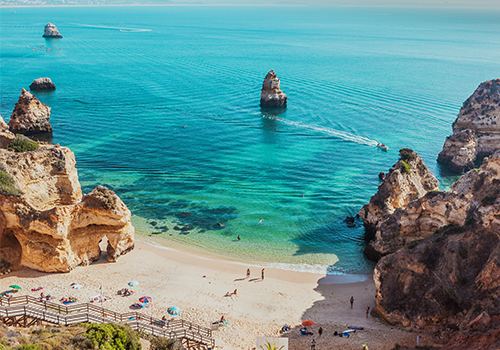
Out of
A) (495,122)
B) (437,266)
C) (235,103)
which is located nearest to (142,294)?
(437,266)

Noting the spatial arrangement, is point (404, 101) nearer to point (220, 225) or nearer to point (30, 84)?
point (220, 225)

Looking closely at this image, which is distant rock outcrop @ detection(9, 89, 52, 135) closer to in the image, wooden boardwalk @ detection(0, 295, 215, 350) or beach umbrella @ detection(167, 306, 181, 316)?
wooden boardwalk @ detection(0, 295, 215, 350)

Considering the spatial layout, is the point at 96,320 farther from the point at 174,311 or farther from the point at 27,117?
the point at 27,117

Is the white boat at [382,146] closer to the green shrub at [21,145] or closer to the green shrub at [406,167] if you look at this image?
the green shrub at [406,167]

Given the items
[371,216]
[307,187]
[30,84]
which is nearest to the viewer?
[371,216]

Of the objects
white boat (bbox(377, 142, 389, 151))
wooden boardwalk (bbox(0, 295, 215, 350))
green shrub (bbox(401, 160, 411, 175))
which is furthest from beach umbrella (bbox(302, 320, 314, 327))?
white boat (bbox(377, 142, 389, 151))
